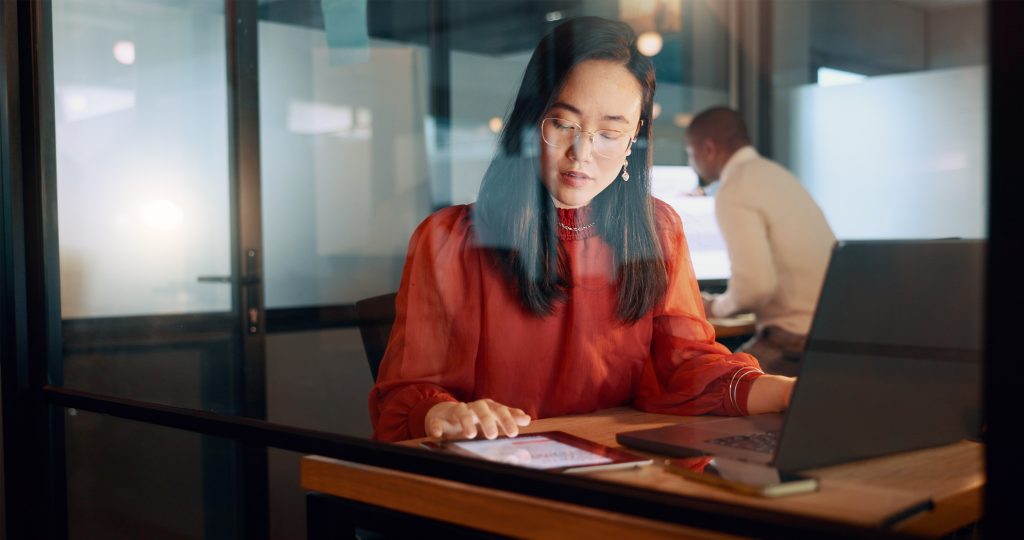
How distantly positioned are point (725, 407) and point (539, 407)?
28 cm

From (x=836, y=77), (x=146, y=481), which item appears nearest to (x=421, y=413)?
(x=836, y=77)

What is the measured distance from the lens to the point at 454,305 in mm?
1564

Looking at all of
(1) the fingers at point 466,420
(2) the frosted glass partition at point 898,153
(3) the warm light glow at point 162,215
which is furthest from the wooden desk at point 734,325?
(3) the warm light glow at point 162,215

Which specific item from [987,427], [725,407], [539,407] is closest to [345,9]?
[539,407]

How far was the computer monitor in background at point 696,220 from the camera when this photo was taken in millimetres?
1579

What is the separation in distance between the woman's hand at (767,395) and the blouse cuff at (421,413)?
0.40 metres

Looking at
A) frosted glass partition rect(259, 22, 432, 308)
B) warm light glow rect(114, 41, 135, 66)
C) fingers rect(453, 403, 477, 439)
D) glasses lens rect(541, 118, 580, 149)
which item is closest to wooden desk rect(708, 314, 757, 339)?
glasses lens rect(541, 118, 580, 149)

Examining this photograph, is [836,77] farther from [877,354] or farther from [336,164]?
[336,164]

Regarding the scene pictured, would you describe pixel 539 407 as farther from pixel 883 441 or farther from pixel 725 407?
pixel 883 441

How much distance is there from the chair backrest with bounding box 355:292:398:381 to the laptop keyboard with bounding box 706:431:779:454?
2.21 feet

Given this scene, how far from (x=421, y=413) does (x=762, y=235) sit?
963 mm

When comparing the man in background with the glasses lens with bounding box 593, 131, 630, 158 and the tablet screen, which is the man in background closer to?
the glasses lens with bounding box 593, 131, 630, 158

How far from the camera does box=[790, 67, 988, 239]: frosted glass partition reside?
875 mm

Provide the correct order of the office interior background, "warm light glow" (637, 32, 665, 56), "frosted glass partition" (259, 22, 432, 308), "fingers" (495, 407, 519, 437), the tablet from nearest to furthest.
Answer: the tablet < "fingers" (495, 407, 519, 437) < "warm light glow" (637, 32, 665, 56) < the office interior background < "frosted glass partition" (259, 22, 432, 308)
